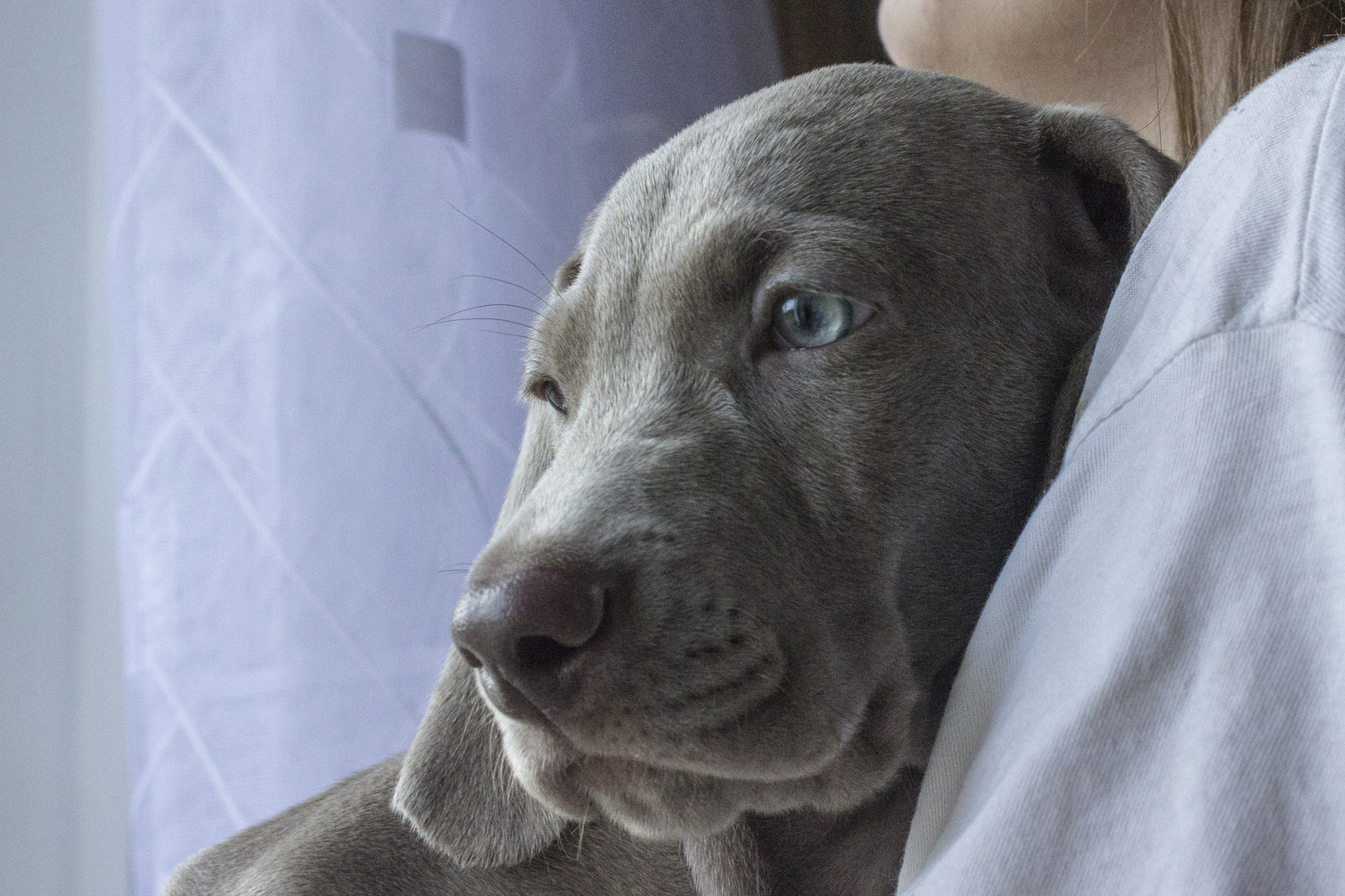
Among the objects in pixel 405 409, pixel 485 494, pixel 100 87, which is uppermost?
pixel 100 87

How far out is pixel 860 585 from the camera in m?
0.94

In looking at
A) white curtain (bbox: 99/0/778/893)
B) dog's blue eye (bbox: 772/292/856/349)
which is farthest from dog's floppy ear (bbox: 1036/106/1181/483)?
white curtain (bbox: 99/0/778/893)

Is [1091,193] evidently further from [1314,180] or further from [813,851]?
[813,851]

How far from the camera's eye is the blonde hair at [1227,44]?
131 cm

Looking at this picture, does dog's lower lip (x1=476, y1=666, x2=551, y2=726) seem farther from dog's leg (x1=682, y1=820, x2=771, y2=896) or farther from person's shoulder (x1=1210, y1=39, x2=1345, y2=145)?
person's shoulder (x1=1210, y1=39, x2=1345, y2=145)

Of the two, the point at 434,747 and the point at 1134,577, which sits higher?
the point at 1134,577

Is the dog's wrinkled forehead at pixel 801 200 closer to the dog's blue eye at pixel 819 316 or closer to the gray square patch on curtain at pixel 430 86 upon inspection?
the dog's blue eye at pixel 819 316

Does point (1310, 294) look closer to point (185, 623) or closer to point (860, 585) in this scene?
point (860, 585)

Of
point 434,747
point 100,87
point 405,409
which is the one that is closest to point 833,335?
point 434,747

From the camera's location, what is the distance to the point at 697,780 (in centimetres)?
87

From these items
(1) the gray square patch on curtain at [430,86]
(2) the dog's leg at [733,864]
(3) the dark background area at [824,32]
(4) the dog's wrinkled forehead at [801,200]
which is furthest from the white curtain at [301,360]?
(2) the dog's leg at [733,864]

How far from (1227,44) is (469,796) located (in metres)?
1.19

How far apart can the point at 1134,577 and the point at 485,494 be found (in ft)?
5.10

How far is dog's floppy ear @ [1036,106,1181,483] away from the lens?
1.06 metres
